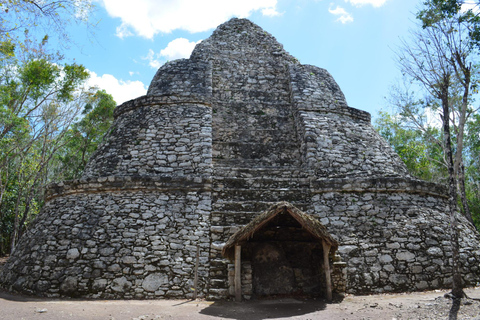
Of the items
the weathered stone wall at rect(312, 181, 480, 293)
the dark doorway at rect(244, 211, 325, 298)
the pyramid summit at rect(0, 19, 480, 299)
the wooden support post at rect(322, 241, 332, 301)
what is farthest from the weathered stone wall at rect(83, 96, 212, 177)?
the wooden support post at rect(322, 241, 332, 301)

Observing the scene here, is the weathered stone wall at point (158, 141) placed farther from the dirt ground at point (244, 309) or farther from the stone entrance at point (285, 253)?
the dirt ground at point (244, 309)

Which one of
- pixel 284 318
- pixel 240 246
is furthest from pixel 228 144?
pixel 284 318

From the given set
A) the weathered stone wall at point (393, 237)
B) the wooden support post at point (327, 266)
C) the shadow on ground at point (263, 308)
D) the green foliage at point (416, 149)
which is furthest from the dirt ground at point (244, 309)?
the green foliage at point (416, 149)

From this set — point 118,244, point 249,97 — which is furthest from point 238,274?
point 249,97

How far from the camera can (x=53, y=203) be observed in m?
8.16

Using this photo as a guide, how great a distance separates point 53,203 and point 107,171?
1477 mm

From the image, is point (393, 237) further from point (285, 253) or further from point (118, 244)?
point (118, 244)

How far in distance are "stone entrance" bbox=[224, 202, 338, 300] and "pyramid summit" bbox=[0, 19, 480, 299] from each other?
2 centimetres

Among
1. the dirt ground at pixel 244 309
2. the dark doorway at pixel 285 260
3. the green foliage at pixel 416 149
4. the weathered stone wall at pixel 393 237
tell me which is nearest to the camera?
the dirt ground at pixel 244 309

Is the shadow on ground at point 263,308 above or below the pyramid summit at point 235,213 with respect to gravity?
below

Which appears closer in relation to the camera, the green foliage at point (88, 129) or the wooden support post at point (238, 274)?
the wooden support post at point (238, 274)

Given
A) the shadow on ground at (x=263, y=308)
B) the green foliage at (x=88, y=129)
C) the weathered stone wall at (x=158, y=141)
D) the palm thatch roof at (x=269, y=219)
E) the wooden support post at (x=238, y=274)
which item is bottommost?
the shadow on ground at (x=263, y=308)

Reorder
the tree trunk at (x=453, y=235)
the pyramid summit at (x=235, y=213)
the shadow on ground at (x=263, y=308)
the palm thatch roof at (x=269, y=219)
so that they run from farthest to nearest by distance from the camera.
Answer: the pyramid summit at (x=235, y=213)
the palm thatch roof at (x=269, y=219)
the tree trunk at (x=453, y=235)
the shadow on ground at (x=263, y=308)

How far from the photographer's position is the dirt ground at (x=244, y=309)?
5098 millimetres
